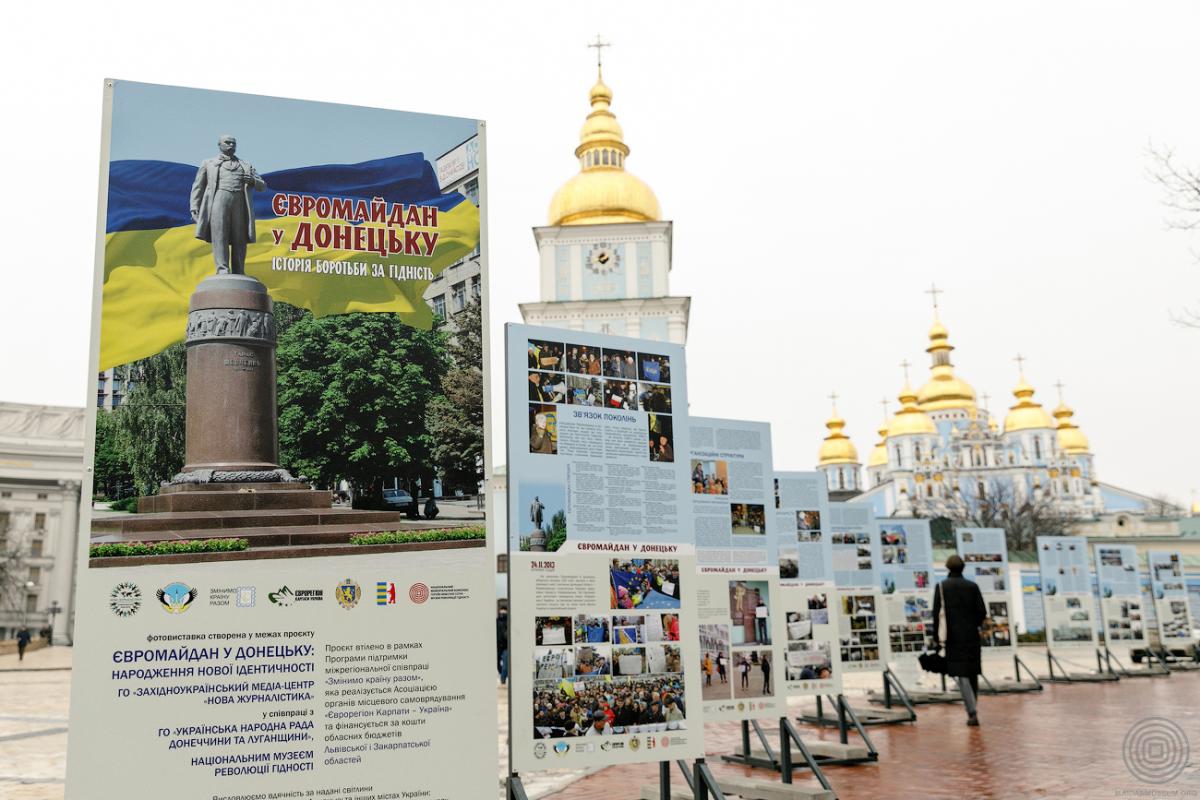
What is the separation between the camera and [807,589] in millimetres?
8867

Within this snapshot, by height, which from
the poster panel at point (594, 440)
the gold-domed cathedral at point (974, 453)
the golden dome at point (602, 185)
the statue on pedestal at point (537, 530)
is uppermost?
the golden dome at point (602, 185)

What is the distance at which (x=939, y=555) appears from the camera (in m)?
38.0

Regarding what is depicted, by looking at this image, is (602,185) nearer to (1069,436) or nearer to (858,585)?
(858,585)

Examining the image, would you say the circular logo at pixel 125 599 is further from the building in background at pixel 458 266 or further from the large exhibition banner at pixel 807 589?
the large exhibition banner at pixel 807 589

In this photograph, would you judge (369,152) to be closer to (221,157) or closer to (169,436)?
(221,157)

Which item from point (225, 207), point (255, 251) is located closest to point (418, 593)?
point (255, 251)

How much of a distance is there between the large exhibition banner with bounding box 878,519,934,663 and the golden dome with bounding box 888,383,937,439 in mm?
64921

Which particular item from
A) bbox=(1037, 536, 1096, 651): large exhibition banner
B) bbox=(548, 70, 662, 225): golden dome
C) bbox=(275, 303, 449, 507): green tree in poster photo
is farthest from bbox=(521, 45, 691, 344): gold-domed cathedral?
bbox=(275, 303, 449, 507): green tree in poster photo

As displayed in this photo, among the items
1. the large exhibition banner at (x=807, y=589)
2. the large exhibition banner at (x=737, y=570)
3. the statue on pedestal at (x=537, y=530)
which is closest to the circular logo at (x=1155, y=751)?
the large exhibition banner at (x=807, y=589)

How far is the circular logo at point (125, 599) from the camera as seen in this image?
13.4 ft

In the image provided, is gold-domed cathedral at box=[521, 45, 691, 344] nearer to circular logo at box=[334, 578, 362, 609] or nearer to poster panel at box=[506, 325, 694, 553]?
poster panel at box=[506, 325, 694, 553]

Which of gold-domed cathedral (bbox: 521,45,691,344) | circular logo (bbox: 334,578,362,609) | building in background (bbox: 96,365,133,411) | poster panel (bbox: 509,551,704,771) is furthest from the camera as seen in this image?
gold-domed cathedral (bbox: 521,45,691,344)

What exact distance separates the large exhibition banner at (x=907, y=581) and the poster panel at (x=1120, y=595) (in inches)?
236

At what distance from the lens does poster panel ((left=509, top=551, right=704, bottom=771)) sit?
4.99 meters
